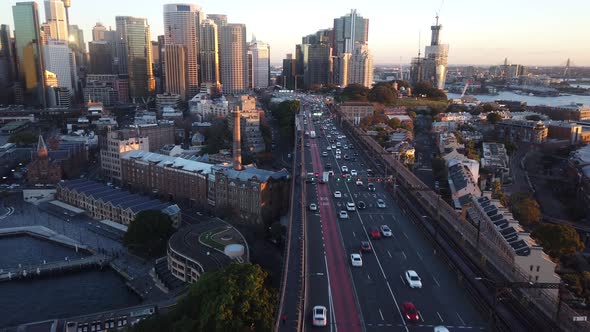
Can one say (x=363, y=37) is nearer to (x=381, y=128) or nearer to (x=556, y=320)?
(x=381, y=128)

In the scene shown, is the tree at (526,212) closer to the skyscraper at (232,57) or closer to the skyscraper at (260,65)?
the skyscraper at (232,57)

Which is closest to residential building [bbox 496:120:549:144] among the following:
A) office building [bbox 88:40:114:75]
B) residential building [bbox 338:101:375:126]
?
residential building [bbox 338:101:375:126]

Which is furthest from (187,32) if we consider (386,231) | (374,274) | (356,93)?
(374,274)

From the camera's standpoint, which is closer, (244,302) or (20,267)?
(244,302)

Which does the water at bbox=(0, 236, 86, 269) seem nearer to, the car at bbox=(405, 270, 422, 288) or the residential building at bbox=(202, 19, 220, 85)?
the car at bbox=(405, 270, 422, 288)

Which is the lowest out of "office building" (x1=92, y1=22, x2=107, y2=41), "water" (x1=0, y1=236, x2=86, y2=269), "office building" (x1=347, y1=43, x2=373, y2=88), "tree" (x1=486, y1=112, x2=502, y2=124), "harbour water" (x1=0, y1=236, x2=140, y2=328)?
"harbour water" (x1=0, y1=236, x2=140, y2=328)

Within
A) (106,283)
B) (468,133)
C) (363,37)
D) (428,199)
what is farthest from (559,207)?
(363,37)
